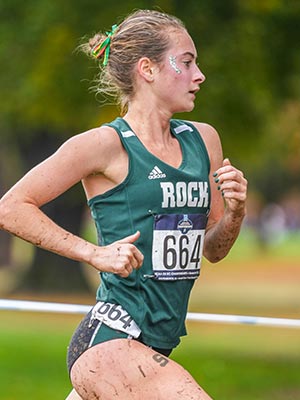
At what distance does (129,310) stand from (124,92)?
0.95 metres

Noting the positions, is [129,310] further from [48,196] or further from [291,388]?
[291,388]

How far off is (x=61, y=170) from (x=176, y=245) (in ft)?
1.74

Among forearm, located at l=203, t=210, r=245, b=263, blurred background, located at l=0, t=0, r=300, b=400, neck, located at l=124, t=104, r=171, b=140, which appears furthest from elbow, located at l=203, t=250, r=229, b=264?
blurred background, located at l=0, t=0, r=300, b=400

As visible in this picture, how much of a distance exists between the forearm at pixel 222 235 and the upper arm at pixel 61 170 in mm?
634

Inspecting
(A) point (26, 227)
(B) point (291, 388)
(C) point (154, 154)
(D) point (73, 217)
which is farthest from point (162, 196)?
(D) point (73, 217)

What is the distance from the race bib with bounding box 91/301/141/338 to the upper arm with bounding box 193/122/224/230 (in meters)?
0.70

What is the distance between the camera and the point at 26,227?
4.62 meters

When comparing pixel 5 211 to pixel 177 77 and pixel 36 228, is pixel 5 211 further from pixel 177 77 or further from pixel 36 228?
pixel 177 77

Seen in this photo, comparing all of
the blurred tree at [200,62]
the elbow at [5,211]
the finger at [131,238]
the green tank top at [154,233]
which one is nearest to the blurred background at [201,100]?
the blurred tree at [200,62]

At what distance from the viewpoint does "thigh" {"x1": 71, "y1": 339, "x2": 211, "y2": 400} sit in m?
4.51

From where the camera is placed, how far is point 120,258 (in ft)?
14.5

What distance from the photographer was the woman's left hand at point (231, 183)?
4.68 meters

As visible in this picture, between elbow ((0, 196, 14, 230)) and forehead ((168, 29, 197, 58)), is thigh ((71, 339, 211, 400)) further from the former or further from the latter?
forehead ((168, 29, 197, 58))

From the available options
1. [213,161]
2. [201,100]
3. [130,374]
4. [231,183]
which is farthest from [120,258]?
[201,100]
